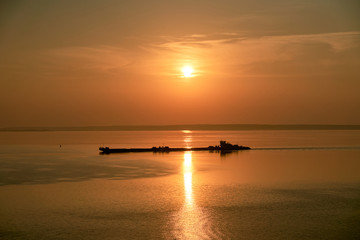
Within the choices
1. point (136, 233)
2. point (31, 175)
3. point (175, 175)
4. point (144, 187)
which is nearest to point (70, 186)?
point (144, 187)

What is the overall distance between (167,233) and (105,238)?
5.67 meters

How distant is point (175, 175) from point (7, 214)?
3854 centimetres

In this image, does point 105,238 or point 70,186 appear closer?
point 105,238

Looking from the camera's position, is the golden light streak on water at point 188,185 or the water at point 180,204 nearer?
the water at point 180,204

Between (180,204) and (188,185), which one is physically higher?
(188,185)

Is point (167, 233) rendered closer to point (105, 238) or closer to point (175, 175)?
point (105, 238)

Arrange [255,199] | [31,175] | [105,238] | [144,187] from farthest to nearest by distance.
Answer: [31,175], [144,187], [255,199], [105,238]

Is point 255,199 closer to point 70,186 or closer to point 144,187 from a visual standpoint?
point 144,187

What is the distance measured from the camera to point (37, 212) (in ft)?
138

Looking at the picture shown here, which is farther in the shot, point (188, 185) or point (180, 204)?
point (188, 185)

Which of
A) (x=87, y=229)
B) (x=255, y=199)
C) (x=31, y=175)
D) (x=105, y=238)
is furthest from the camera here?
(x=31, y=175)

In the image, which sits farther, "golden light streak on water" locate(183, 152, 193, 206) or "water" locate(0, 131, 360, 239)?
"golden light streak on water" locate(183, 152, 193, 206)

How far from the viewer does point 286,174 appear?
2896 inches

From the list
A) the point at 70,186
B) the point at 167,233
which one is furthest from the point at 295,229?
the point at 70,186
